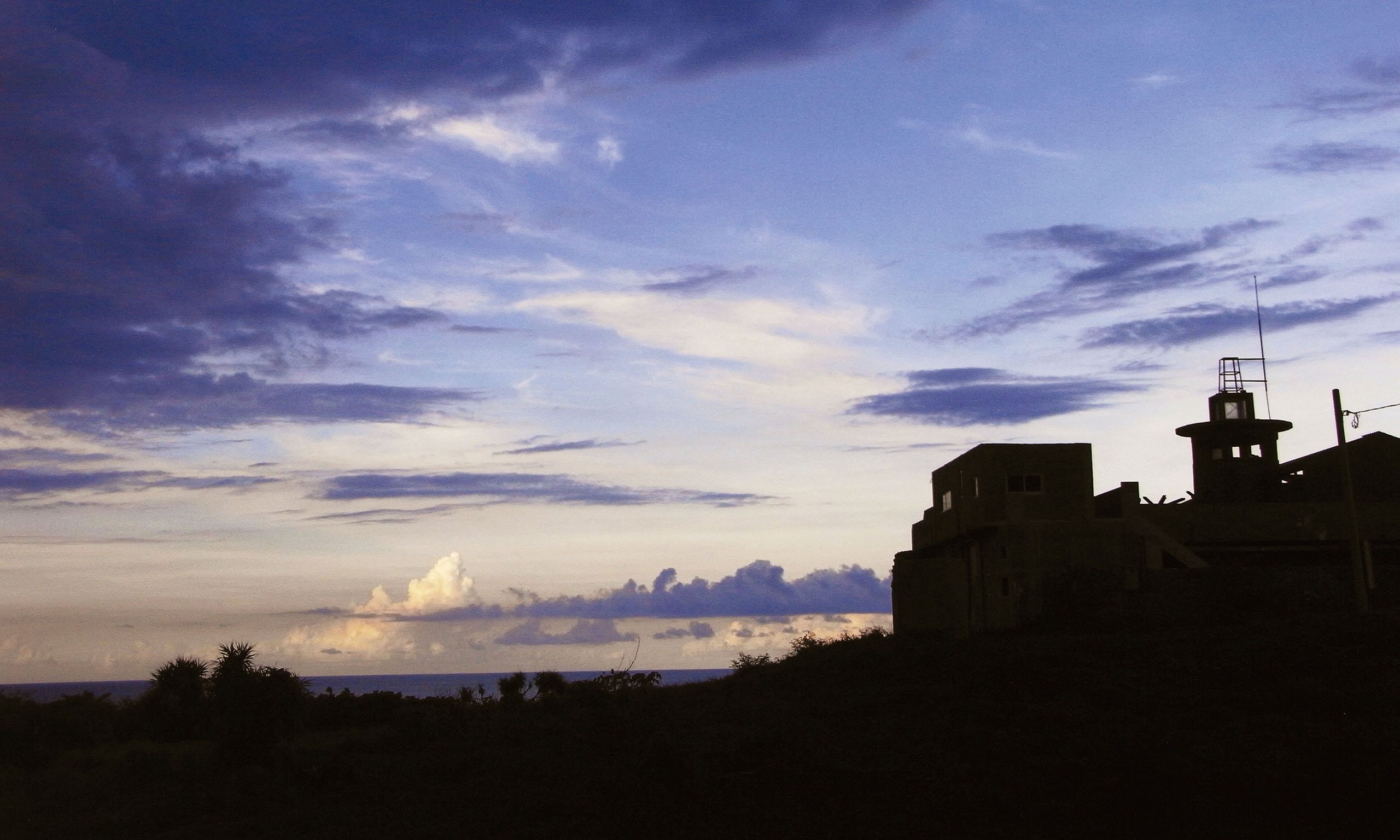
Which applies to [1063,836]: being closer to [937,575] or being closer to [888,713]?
[888,713]

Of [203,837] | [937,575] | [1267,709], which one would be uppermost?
[937,575]

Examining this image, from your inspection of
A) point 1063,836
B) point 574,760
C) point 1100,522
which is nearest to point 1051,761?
point 1063,836

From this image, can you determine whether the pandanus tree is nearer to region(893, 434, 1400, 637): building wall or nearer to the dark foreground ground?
the dark foreground ground

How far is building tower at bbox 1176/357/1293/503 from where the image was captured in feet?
200

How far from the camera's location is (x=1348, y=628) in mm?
31391

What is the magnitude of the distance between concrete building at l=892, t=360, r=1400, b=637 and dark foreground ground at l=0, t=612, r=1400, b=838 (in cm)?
522

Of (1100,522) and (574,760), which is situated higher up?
(1100,522)

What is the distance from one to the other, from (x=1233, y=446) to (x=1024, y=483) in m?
23.4

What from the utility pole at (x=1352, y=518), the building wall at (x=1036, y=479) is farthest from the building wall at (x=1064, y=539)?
the utility pole at (x=1352, y=518)

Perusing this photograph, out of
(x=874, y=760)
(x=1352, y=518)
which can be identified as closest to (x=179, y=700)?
(x=874, y=760)

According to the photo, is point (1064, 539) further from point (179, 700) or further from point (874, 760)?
point (179, 700)

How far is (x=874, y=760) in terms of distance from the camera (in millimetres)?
24141

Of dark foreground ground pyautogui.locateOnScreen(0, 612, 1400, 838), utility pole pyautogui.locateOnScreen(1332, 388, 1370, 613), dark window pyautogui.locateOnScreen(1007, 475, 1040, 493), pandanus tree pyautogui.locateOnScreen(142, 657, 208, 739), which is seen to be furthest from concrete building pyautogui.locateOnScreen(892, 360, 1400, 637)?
pandanus tree pyautogui.locateOnScreen(142, 657, 208, 739)

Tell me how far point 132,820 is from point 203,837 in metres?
3.07
